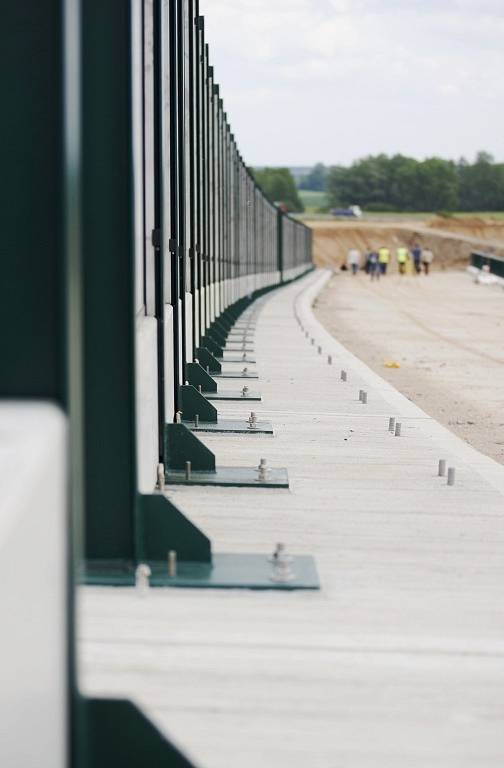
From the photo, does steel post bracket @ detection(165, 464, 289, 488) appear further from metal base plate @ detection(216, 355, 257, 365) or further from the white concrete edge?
metal base plate @ detection(216, 355, 257, 365)

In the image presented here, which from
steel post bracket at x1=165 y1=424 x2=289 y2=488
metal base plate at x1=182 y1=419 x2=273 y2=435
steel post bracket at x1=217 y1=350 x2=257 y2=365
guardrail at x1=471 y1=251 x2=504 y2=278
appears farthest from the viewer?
guardrail at x1=471 y1=251 x2=504 y2=278

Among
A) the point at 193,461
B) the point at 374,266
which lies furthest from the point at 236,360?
the point at 374,266

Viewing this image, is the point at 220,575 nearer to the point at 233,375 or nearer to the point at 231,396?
the point at 231,396

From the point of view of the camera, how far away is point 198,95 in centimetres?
1633

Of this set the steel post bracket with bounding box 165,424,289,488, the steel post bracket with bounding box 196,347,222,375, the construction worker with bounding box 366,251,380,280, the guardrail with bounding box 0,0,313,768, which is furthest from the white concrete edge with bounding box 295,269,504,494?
the construction worker with bounding box 366,251,380,280

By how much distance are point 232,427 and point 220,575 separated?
4587 mm

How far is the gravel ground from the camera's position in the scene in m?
16.7

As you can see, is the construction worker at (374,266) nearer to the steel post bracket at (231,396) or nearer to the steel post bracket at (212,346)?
the steel post bracket at (212,346)

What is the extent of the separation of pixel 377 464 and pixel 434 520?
1692 millimetres

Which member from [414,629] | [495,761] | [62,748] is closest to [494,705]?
[495,761]

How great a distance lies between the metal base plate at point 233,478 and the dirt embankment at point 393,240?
4347 inches

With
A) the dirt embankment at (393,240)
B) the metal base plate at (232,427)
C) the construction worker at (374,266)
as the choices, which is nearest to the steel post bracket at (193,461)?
the metal base plate at (232,427)

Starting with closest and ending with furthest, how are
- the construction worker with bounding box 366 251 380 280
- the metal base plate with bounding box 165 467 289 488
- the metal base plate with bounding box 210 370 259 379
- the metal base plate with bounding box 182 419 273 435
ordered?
the metal base plate with bounding box 165 467 289 488 → the metal base plate with bounding box 182 419 273 435 → the metal base plate with bounding box 210 370 259 379 → the construction worker with bounding box 366 251 380 280

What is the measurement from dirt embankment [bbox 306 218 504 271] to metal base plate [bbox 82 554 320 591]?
370ft
